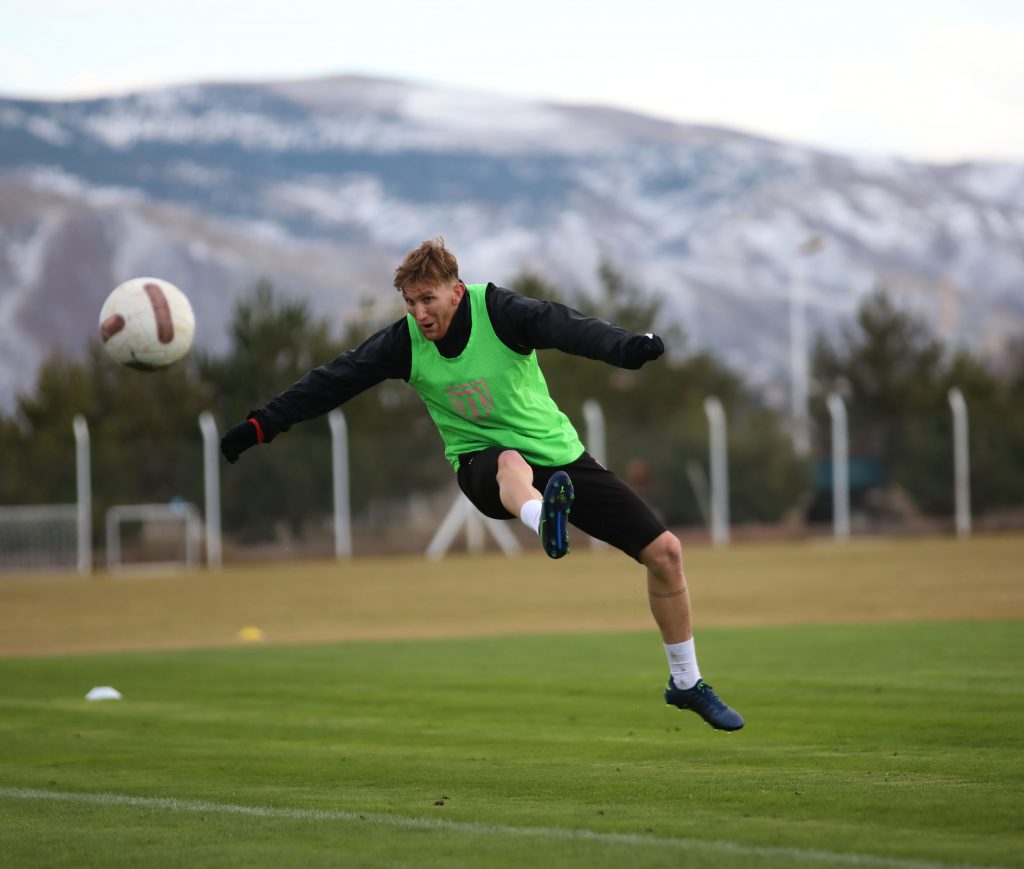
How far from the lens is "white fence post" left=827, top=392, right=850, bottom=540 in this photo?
118ft

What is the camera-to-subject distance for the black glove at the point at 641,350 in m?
7.23

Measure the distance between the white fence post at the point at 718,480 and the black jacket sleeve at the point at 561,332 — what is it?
28109 mm

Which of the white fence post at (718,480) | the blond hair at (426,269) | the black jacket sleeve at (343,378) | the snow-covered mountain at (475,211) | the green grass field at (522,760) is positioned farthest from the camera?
the snow-covered mountain at (475,211)

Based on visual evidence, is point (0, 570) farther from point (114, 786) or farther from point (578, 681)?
point (114, 786)

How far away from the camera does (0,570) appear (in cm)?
3250

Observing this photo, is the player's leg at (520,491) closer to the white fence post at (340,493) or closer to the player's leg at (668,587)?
the player's leg at (668,587)

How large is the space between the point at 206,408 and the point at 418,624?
82.0ft

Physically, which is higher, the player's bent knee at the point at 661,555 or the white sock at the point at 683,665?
the player's bent knee at the point at 661,555

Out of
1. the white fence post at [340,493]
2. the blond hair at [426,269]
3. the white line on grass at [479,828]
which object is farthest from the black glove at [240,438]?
the white fence post at [340,493]

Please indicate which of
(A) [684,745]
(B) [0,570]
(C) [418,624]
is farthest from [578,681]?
(B) [0,570]

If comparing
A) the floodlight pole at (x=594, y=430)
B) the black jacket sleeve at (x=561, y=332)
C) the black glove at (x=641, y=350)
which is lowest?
the black glove at (x=641, y=350)

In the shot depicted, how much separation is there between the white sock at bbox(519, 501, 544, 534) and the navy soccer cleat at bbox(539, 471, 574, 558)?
0.03 metres

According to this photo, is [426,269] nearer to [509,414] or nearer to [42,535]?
[509,414]

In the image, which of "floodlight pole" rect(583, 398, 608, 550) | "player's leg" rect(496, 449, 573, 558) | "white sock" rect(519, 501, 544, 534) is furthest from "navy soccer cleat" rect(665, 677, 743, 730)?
"floodlight pole" rect(583, 398, 608, 550)
